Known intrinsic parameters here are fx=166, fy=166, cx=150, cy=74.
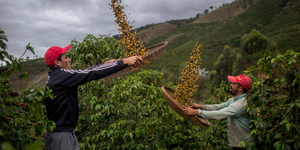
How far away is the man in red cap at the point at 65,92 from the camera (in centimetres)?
142

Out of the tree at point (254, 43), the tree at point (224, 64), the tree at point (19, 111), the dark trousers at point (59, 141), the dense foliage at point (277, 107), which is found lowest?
the tree at point (224, 64)

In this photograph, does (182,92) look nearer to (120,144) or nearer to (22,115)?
(120,144)

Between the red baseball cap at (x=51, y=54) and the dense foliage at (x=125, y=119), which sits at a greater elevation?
the red baseball cap at (x=51, y=54)

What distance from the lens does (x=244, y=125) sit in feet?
7.41

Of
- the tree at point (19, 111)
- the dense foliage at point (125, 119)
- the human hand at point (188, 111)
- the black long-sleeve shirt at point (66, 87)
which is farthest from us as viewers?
the dense foliage at point (125, 119)

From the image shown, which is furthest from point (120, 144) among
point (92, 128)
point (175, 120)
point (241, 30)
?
point (241, 30)

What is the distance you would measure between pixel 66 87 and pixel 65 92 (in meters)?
0.06

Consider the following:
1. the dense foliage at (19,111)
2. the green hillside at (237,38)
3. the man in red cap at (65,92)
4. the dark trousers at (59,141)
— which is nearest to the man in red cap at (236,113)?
the man in red cap at (65,92)

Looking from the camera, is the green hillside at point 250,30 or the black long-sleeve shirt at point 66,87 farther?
the green hillside at point 250,30

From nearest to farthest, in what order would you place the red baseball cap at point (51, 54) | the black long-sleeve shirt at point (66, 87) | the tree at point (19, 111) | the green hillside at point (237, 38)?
the tree at point (19, 111), the black long-sleeve shirt at point (66, 87), the red baseball cap at point (51, 54), the green hillside at point (237, 38)

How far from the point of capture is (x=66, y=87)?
4.76 ft

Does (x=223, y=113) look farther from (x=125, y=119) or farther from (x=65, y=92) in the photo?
(x=65, y=92)

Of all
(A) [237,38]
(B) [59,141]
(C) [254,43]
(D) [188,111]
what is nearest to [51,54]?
(B) [59,141]

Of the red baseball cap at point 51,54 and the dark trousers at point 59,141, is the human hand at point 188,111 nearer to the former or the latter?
the dark trousers at point 59,141
